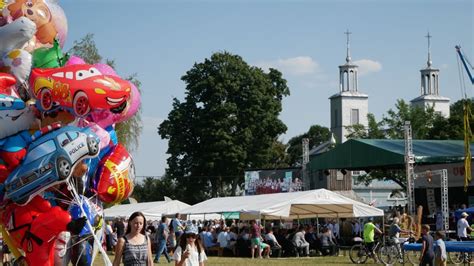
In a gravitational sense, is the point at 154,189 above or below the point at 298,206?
above

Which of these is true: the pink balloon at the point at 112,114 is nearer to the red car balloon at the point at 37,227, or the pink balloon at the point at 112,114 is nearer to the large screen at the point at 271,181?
the red car balloon at the point at 37,227

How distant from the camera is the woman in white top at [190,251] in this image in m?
12.9

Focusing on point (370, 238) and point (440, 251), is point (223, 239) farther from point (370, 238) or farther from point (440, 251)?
point (440, 251)

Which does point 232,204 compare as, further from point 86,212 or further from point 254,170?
point 254,170

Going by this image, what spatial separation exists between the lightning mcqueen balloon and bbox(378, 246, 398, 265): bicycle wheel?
1406cm

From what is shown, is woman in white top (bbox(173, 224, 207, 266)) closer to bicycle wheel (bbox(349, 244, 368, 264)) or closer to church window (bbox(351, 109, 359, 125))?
bicycle wheel (bbox(349, 244, 368, 264))

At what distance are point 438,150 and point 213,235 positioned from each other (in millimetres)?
10327

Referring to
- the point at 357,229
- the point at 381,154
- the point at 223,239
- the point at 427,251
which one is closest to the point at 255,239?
the point at 223,239

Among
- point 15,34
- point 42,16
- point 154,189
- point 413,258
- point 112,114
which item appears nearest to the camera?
point 15,34

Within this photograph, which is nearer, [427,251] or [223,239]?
[427,251]

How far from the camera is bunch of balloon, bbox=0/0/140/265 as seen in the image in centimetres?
1433

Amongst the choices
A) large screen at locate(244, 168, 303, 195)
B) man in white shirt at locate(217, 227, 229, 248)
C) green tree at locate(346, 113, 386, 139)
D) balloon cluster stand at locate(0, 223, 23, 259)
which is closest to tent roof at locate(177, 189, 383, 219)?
man in white shirt at locate(217, 227, 229, 248)

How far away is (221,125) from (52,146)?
5139cm

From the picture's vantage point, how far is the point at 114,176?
1559 cm
